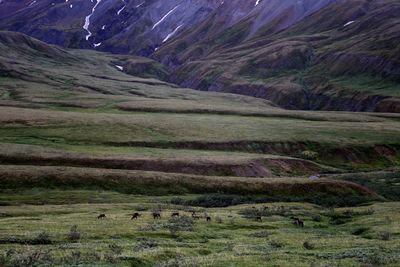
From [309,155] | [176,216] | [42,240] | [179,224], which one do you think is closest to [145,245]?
[42,240]

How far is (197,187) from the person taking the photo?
3012 inches

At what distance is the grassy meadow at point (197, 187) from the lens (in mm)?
32688

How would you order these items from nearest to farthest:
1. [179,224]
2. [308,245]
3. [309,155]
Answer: [308,245]
[179,224]
[309,155]

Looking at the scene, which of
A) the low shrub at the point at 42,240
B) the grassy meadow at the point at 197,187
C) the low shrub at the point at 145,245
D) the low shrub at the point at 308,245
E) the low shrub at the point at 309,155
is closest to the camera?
the low shrub at the point at 145,245

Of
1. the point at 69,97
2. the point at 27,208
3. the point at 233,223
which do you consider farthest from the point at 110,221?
the point at 69,97

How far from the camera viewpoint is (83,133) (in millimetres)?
115688

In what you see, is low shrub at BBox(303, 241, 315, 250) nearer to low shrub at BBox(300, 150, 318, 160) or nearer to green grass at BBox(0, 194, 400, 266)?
green grass at BBox(0, 194, 400, 266)

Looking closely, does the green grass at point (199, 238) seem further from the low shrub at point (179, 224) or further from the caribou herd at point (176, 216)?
the caribou herd at point (176, 216)

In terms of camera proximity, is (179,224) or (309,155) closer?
(179,224)

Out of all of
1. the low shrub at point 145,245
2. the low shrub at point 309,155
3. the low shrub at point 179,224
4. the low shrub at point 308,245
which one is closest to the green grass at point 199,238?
the low shrub at point 145,245

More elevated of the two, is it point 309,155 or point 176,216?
point 176,216

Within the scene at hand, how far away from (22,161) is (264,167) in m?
44.8

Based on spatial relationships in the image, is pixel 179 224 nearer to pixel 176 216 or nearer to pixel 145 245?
pixel 176 216

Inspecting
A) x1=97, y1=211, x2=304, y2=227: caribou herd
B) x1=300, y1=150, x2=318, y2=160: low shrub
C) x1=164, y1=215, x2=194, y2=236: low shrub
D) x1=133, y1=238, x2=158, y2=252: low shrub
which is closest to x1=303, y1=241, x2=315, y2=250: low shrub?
x1=164, y1=215, x2=194, y2=236: low shrub
